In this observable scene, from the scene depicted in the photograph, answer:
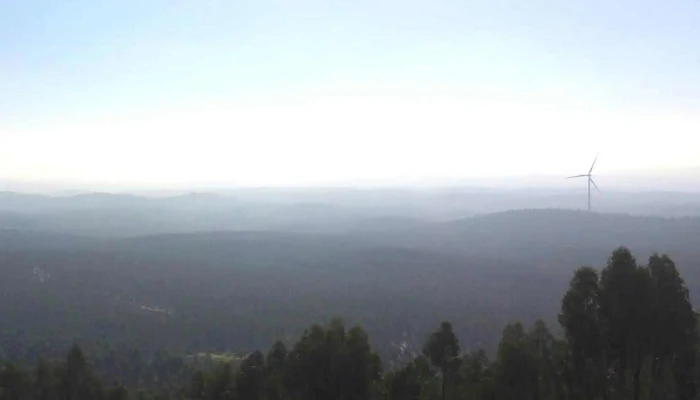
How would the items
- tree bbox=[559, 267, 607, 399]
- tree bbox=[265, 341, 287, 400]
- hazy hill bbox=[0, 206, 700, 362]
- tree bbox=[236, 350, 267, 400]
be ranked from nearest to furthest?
tree bbox=[559, 267, 607, 399] → tree bbox=[265, 341, 287, 400] → tree bbox=[236, 350, 267, 400] → hazy hill bbox=[0, 206, 700, 362]

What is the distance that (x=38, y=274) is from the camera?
108 meters

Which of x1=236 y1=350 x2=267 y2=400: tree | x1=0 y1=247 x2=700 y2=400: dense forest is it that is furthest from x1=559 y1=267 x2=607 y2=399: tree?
x1=236 y1=350 x2=267 y2=400: tree

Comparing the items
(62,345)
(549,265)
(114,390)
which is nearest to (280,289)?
(62,345)

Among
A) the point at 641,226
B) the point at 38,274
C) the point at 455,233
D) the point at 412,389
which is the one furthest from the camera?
the point at 455,233

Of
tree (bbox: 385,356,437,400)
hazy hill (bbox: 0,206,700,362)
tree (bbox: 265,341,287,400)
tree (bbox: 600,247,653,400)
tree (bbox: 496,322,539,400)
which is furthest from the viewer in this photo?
hazy hill (bbox: 0,206,700,362)

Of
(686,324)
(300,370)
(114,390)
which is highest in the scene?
(686,324)

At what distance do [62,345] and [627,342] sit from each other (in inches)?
2629

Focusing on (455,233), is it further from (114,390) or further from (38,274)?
(114,390)

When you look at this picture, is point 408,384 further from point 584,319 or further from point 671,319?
point 671,319

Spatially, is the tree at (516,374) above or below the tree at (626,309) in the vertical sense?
below

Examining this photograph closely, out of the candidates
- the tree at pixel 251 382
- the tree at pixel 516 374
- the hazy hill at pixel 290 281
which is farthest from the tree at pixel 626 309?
the hazy hill at pixel 290 281

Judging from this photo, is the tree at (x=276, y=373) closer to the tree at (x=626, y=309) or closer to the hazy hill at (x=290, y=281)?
the tree at (x=626, y=309)

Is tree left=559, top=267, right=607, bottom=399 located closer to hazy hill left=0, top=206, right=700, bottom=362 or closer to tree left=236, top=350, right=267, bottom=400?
tree left=236, top=350, right=267, bottom=400

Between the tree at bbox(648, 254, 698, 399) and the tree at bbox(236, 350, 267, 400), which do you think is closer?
the tree at bbox(648, 254, 698, 399)
